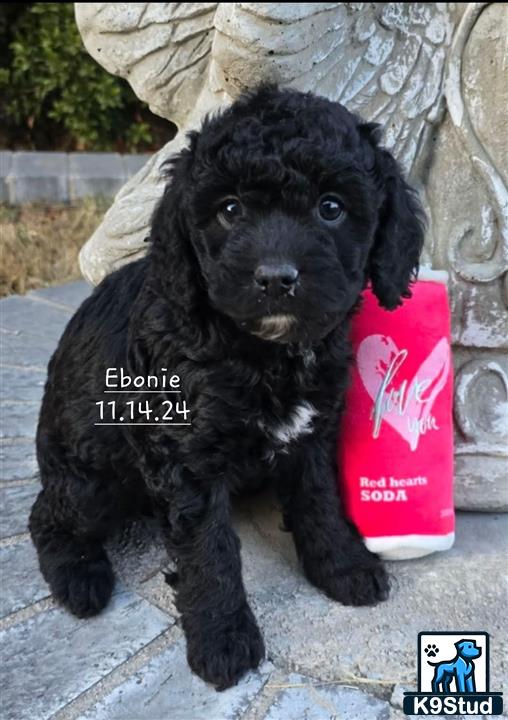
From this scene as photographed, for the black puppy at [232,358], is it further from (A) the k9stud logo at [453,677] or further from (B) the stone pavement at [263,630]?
(A) the k9stud logo at [453,677]

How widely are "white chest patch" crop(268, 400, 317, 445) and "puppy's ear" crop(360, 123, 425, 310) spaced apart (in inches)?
13.9

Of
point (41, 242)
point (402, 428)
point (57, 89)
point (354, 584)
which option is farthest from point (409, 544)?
point (57, 89)

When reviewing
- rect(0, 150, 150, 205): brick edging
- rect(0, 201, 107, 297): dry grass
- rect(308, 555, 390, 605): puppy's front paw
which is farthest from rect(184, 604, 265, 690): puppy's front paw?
rect(0, 150, 150, 205): brick edging

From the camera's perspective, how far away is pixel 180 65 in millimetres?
2723

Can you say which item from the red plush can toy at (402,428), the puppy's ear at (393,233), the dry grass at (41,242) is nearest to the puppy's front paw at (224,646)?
the red plush can toy at (402,428)

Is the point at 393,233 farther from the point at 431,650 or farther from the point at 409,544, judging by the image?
the point at 431,650

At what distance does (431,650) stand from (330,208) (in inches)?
45.4

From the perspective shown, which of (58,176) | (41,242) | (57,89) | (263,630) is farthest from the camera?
(57,89)

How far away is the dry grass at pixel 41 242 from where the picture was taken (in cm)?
516

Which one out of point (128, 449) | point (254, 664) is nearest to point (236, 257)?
point (128, 449)

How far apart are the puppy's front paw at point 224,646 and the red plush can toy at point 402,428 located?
0.51 metres

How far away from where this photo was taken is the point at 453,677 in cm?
187

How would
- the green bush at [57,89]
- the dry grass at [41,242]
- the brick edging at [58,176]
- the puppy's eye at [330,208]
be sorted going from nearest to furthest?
the puppy's eye at [330,208], the dry grass at [41,242], the brick edging at [58,176], the green bush at [57,89]

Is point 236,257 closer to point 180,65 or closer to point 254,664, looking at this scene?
point 254,664
